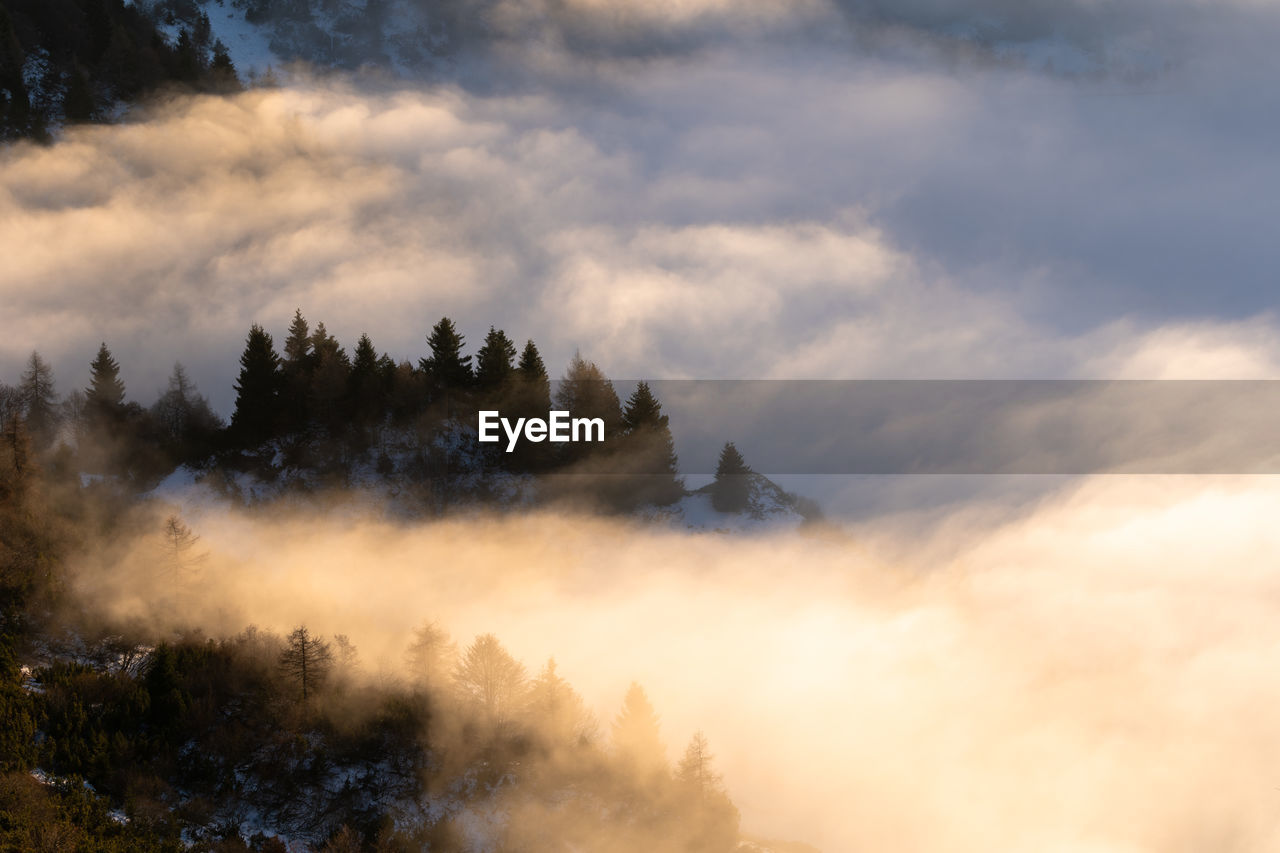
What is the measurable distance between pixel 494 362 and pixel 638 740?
3663 cm

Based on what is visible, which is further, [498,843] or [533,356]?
[533,356]

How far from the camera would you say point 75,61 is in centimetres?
12288

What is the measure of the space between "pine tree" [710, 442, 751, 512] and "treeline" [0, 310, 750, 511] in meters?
0.12

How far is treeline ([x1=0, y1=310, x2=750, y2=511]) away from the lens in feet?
274

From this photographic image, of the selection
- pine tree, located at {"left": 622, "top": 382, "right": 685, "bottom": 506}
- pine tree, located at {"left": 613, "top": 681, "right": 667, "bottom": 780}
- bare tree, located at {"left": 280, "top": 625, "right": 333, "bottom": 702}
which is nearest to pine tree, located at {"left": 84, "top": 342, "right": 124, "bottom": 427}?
bare tree, located at {"left": 280, "top": 625, "right": 333, "bottom": 702}

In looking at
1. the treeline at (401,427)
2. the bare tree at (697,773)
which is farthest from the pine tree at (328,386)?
the bare tree at (697,773)

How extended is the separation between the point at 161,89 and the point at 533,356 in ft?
287

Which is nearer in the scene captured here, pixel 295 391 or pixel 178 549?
pixel 178 549

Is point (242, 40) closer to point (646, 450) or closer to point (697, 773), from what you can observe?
point (646, 450)

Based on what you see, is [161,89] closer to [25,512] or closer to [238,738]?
[25,512]

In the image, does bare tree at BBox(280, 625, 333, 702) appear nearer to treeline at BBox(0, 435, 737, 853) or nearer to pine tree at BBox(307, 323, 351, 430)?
treeline at BBox(0, 435, 737, 853)

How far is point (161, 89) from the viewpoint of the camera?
13362 cm

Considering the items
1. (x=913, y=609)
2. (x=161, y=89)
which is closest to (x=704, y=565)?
(x=913, y=609)

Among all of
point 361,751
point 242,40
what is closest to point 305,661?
point 361,751
